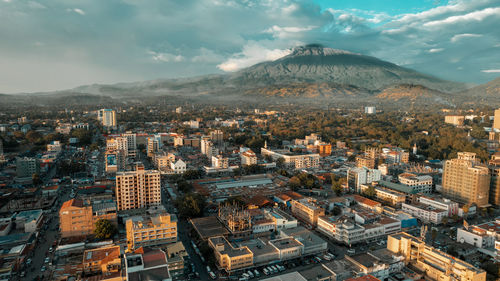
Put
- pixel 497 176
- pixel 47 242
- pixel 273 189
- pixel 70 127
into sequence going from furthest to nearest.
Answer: pixel 70 127 → pixel 273 189 → pixel 497 176 → pixel 47 242

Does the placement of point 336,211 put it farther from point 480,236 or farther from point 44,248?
point 44,248

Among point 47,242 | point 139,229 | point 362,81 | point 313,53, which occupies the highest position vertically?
point 313,53

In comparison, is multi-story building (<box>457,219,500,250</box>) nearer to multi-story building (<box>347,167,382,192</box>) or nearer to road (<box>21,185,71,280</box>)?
multi-story building (<box>347,167,382,192</box>)

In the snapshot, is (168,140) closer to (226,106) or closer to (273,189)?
(273,189)

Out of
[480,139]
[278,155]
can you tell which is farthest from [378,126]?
[278,155]

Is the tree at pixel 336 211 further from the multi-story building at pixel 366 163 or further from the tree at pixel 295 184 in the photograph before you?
the multi-story building at pixel 366 163

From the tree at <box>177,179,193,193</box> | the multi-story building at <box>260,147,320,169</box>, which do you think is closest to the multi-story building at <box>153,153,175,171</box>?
the tree at <box>177,179,193,193</box>
